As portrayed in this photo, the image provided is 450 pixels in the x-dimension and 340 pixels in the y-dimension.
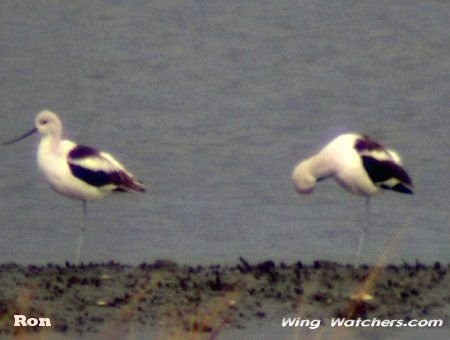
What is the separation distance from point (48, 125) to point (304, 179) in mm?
1879

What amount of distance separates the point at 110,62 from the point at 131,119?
2.48 meters

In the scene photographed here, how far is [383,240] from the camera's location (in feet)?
47.4

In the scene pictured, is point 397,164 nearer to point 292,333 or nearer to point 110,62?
point 292,333

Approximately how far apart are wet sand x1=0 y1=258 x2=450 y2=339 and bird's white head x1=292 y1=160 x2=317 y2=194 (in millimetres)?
1739

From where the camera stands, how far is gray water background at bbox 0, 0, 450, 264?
1452cm

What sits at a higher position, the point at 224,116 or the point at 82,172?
the point at 224,116

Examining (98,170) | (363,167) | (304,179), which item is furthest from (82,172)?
(363,167)

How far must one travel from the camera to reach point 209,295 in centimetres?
1162

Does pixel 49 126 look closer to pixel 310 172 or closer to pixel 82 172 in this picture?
pixel 82 172

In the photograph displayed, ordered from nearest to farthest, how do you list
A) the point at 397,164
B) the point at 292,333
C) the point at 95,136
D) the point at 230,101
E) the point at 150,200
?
the point at 292,333 < the point at 397,164 < the point at 150,200 < the point at 95,136 < the point at 230,101

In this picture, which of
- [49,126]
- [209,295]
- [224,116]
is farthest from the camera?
[224,116]

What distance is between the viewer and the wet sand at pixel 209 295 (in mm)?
11117

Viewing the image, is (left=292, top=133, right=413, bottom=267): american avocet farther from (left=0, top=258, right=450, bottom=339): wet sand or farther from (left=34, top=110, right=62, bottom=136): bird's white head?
(left=34, top=110, right=62, bottom=136): bird's white head

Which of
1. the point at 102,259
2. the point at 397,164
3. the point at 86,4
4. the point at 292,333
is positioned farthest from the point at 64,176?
the point at 86,4
